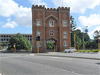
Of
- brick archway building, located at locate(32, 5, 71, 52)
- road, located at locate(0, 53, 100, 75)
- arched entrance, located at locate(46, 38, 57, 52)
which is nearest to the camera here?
road, located at locate(0, 53, 100, 75)

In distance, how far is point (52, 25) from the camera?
59.3m

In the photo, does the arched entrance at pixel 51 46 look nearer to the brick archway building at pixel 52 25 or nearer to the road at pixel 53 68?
the brick archway building at pixel 52 25

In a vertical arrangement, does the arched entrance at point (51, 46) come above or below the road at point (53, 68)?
above

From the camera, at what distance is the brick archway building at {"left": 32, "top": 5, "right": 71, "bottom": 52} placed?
2233 inches

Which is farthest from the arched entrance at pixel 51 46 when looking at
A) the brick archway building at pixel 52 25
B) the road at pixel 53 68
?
the road at pixel 53 68

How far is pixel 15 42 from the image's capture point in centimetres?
6469

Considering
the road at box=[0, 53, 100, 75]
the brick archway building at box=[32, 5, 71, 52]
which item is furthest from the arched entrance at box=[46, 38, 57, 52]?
the road at box=[0, 53, 100, 75]

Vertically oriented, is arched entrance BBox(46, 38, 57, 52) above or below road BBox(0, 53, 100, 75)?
above

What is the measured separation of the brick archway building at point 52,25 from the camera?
5672cm

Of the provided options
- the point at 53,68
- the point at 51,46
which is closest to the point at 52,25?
the point at 51,46

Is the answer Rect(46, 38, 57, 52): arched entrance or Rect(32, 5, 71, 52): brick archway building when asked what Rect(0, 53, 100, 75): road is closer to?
Rect(32, 5, 71, 52): brick archway building

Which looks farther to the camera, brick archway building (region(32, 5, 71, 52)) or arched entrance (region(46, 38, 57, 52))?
arched entrance (region(46, 38, 57, 52))

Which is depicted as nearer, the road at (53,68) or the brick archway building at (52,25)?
the road at (53,68)

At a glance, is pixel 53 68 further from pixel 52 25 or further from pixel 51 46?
pixel 51 46
